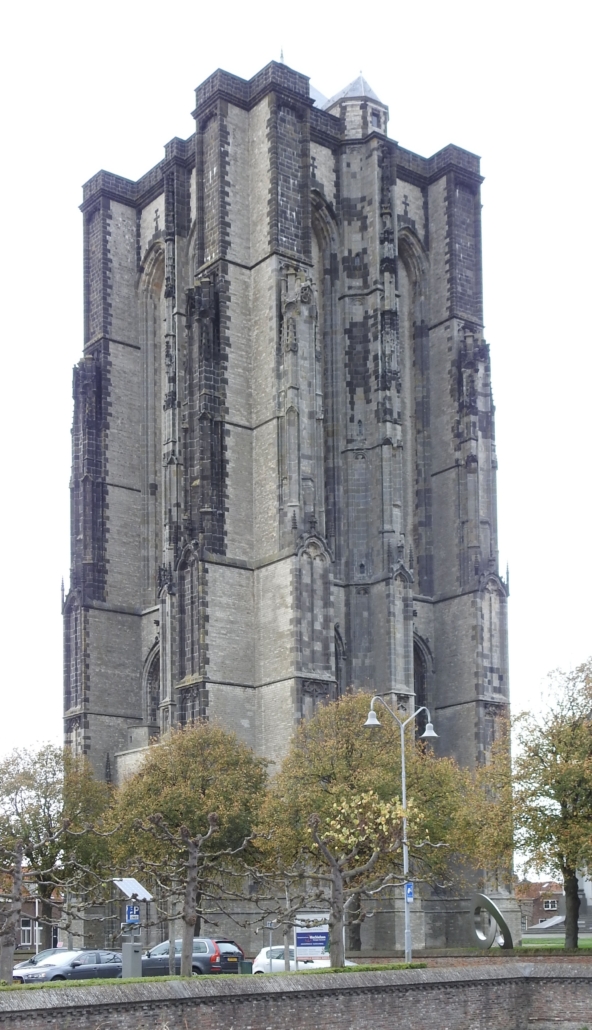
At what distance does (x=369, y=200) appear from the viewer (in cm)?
6481

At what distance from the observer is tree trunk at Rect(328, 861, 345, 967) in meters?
29.5

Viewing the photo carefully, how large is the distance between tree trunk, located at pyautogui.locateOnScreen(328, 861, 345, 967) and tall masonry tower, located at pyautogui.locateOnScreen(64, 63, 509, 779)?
77.3ft

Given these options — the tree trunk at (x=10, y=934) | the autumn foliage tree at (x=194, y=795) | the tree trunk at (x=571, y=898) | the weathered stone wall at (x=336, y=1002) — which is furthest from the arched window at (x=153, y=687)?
the weathered stone wall at (x=336, y=1002)

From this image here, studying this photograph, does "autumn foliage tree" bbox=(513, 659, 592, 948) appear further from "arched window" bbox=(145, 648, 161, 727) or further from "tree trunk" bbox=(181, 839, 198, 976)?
"arched window" bbox=(145, 648, 161, 727)

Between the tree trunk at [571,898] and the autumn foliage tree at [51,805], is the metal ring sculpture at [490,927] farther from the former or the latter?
the autumn foliage tree at [51,805]

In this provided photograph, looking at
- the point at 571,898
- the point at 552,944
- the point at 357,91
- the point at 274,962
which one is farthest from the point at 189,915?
the point at 357,91

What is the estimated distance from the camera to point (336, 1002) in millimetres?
26109

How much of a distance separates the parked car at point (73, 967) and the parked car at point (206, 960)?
98cm

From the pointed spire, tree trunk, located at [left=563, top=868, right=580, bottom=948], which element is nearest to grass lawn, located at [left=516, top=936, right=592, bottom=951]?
tree trunk, located at [left=563, top=868, right=580, bottom=948]

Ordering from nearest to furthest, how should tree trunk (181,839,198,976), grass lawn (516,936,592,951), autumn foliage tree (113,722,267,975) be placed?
tree trunk (181,839,198,976) → grass lawn (516,936,592,951) → autumn foliage tree (113,722,267,975)

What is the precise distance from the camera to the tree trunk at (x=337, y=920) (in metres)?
29.5

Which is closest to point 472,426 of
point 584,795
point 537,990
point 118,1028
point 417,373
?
point 417,373

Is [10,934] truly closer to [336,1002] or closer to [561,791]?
[336,1002]

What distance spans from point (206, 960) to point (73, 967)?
3.81 metres
